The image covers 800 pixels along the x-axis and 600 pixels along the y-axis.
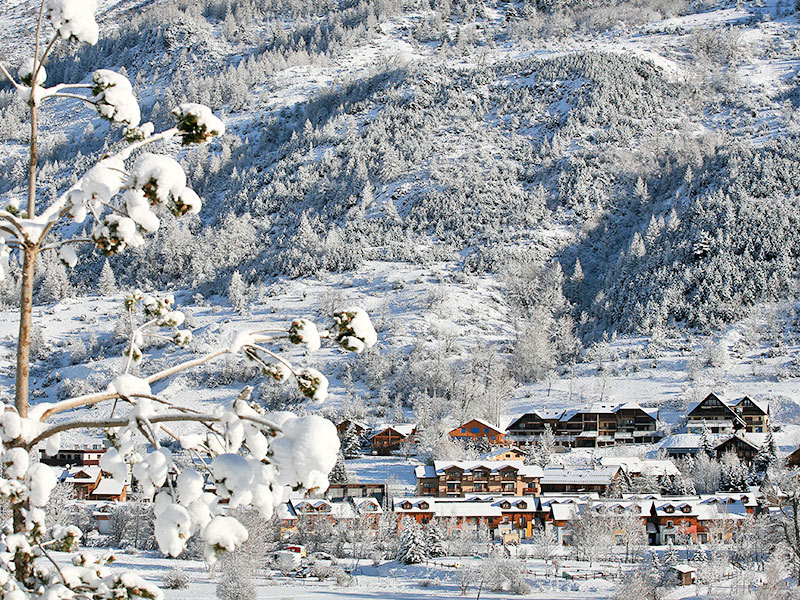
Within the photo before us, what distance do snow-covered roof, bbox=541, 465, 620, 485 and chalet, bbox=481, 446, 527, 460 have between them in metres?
2.23

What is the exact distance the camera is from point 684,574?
32.7m

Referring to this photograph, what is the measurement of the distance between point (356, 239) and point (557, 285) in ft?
78.6

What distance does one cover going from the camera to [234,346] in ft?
10.8

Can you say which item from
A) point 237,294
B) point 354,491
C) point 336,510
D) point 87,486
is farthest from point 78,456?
point 237,294

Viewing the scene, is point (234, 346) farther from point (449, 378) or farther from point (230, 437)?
point (449, 378)

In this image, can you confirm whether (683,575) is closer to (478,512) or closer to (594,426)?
(478,512)

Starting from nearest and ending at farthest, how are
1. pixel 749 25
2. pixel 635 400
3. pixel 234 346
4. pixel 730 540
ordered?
pixel 234 346 < pixel 730 540 < pixel 635 400 < pixel 749 25

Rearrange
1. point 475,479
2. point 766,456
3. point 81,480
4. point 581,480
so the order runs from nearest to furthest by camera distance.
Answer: point 766,456 < point 581,480 < point 81,480 < point 475,479

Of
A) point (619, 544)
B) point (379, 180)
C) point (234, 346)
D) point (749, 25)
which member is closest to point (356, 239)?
point (379, 180)

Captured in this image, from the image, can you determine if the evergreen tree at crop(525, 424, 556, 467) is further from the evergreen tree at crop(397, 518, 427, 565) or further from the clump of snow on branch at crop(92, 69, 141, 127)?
the clump of snow on branch at crop(92, 69, 141, 127)

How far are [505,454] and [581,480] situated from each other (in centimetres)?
641

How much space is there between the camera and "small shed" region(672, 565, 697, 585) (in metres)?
32.5

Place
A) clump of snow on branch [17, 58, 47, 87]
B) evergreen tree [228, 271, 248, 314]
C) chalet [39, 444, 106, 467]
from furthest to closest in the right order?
evergreen tree [228, 271, 248, 314] → chalet [39, 444, 106, 467] → clump of snow on branch [17, 58, 47, 87]

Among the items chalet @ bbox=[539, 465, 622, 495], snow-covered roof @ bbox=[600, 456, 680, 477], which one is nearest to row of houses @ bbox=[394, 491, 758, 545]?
chalet @ bbox=[539, 465, 622, 495]
